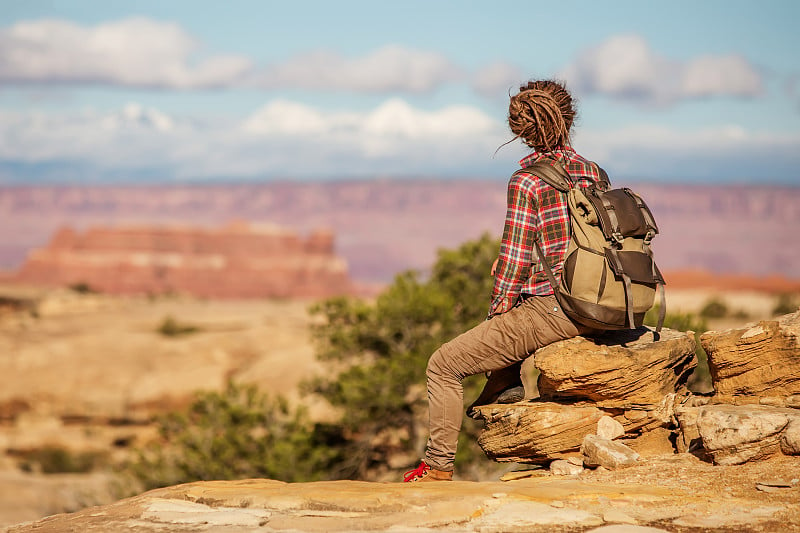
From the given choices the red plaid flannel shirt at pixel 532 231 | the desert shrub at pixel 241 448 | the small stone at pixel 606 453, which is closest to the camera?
the red plaid flannel shirt at pixel 532 231

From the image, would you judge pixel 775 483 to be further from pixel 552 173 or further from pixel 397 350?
pixel 397 350

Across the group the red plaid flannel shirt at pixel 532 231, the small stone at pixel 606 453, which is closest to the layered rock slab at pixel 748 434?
the small stone at pixel 606 453

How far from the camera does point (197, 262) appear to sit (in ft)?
505

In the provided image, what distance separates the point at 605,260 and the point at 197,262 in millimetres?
152754

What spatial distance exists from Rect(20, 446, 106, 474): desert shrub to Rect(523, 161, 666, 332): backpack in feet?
113

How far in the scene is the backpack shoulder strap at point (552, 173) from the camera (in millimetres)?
6008

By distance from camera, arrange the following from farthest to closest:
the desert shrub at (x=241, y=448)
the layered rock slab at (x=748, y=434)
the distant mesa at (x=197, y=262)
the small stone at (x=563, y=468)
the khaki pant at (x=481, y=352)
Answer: the distant mesa at (x=197, y=262) < the desert shrub at (x=241, y=448) < the small stone at (x=563, y=468) < the khaki pant at (x=481, y=352) < the layered rock slab at (x=748, y=434)

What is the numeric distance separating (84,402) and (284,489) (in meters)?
41.7

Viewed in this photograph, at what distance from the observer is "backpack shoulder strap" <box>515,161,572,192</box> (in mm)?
6008

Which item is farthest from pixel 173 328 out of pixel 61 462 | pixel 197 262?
pixel 197 262

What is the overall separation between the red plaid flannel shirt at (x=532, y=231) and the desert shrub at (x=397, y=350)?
34.8 ft

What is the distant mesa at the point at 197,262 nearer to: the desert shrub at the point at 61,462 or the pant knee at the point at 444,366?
the desert shrub at the point at 61,462

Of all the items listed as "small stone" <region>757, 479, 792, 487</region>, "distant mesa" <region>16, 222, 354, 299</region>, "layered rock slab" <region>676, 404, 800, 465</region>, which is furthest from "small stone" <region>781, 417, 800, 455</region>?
"distant mesa" <region>16, 222, 354, 299</region>

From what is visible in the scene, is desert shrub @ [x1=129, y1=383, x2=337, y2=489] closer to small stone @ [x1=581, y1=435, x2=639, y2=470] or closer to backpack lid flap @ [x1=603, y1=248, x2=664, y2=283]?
small stone @ [x1=581, y1=435, x2=639, y2=470]
